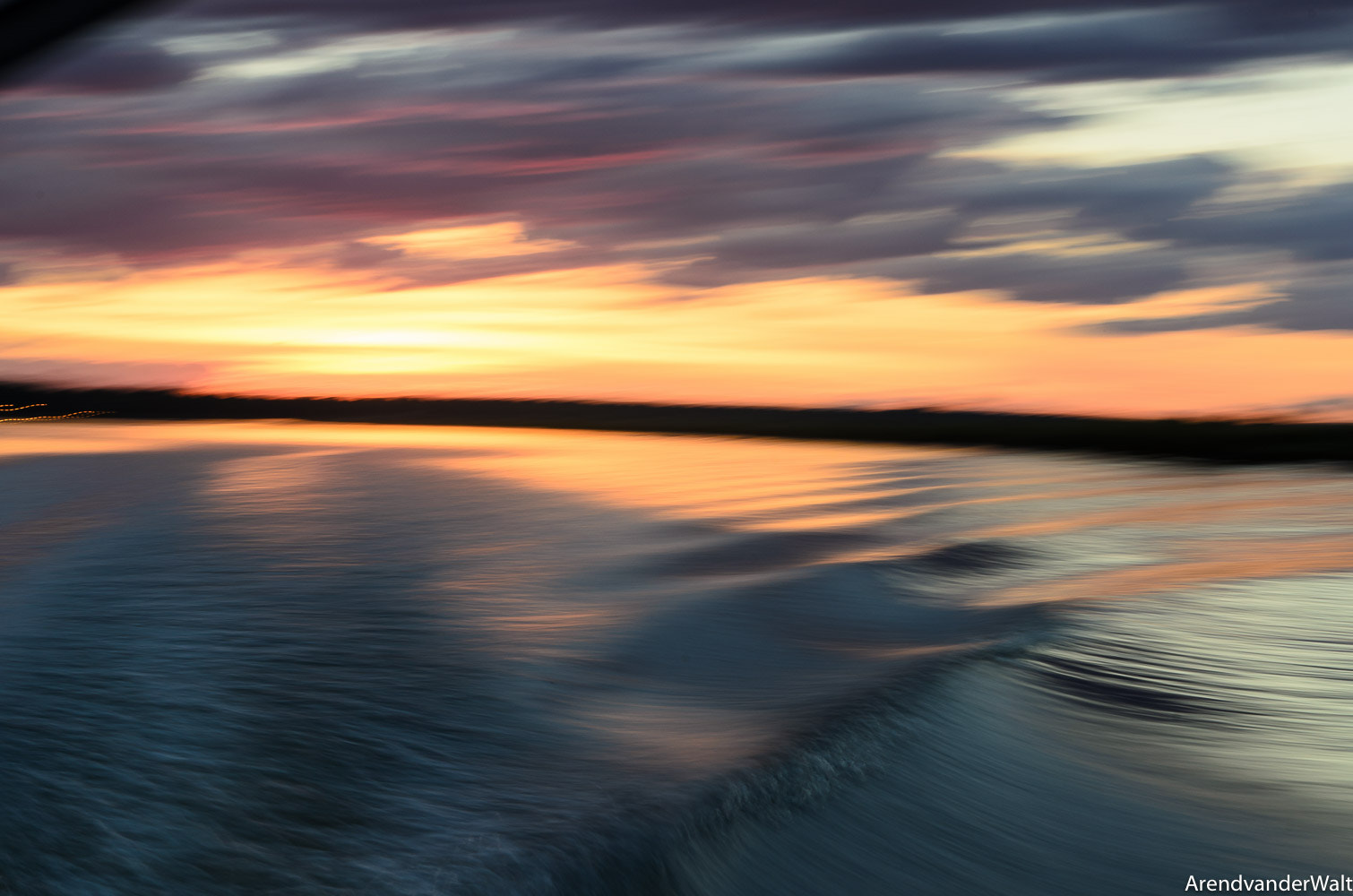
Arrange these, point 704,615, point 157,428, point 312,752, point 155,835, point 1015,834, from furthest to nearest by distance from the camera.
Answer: point 157,428
point 704,615
point 312,752
point 1015,834
point 155,835

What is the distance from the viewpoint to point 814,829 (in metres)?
4.37

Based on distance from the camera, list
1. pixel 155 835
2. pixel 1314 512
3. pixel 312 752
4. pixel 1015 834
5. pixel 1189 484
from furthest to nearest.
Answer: pixel 1189 484
pixel 1314 512
pixel 312 752
pixel 1015 834
pixel 155 835

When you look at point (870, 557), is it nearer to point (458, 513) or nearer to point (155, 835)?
point (458, 513)

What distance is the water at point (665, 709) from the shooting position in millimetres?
4188

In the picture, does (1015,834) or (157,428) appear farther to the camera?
(157,428)

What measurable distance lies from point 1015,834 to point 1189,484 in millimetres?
18749

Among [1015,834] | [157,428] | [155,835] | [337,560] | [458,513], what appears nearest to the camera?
[155,835]

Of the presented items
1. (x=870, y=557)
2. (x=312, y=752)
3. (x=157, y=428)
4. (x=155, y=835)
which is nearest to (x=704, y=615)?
(x=870, y=557)

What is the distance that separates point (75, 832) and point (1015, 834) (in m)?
3.25

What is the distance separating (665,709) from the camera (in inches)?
235

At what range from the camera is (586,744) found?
5332 millimetres

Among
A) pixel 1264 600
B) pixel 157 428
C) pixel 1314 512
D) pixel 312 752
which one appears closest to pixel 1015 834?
pixel 312 752

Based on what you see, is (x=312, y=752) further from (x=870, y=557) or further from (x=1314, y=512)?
(x=1314, y=512)

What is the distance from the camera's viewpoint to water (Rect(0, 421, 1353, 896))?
4.19 meters
